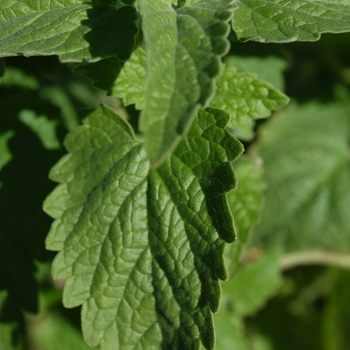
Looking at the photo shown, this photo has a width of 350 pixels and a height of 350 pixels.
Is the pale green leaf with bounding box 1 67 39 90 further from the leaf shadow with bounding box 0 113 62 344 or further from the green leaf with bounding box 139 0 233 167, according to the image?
the green leaf with bounding box 139 0 233 167

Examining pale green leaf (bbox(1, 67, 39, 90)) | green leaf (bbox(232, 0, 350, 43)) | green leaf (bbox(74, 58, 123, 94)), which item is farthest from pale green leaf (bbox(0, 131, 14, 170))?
green leaf (bbox(232, 0, 350, 43))

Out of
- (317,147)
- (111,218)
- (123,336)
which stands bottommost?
(317,147)

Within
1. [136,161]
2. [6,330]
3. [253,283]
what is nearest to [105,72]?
[136,161]

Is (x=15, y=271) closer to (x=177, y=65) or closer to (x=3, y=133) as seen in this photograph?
(x=3, y=133)

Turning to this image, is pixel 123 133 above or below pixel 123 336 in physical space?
above

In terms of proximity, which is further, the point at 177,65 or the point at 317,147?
the point at 317,147

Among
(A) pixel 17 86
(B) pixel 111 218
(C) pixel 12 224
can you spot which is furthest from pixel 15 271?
(A) pixel 17 86
